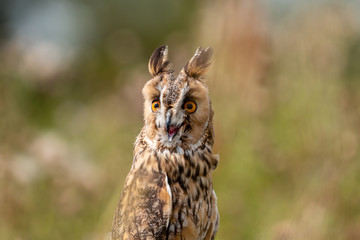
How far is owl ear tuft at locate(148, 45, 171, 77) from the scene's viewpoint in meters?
1.62

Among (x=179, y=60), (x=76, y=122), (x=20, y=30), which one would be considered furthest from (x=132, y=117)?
(x=20, y=30)

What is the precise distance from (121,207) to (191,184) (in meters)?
0.22

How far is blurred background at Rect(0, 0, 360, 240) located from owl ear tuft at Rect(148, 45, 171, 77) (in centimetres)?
56

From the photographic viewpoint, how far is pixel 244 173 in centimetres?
298

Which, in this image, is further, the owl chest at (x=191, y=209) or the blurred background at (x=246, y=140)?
the blurred background at (x=246, y=140)

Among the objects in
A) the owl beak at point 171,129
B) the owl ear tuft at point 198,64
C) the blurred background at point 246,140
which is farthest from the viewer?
the blurred background at point 246,140

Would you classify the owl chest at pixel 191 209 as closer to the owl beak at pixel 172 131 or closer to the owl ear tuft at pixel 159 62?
the owl beak at pixel 172 131

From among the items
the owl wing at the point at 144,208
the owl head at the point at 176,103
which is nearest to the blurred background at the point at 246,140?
the owl wing at the point at 144,208

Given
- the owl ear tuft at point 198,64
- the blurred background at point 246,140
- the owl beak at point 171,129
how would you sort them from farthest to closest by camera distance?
the blurred background at point 246,140 → the owl ear tuft at point 198,64 → the owl beak at point 171,129

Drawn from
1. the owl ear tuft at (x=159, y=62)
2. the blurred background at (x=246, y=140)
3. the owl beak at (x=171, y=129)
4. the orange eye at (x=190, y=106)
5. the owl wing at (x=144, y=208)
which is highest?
the blurred background at (x=246, y=140)

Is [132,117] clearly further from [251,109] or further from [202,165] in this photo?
[202,165]

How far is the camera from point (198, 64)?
1.64m

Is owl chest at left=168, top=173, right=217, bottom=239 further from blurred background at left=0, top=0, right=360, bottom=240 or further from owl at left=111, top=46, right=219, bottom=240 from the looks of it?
blurred background at left=0, top=0, right=360, bottom=240

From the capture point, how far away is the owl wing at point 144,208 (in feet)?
5.16
